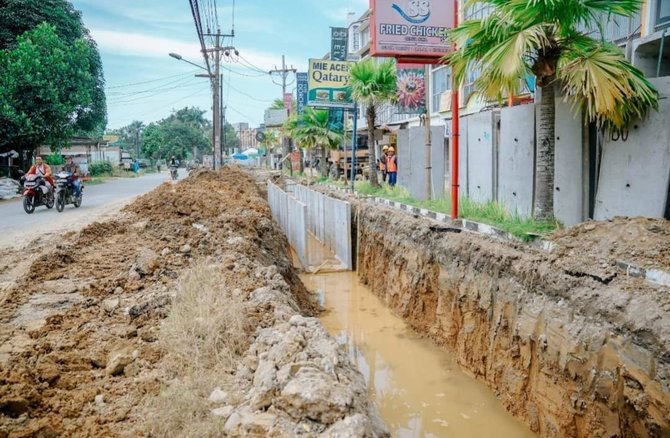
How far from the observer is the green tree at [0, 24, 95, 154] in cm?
2141

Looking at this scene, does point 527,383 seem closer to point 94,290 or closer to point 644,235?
point 644,235

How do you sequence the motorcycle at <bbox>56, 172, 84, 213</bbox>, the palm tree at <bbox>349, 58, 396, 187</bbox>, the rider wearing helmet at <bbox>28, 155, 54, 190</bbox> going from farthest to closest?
1. the palm tree at <bbox>349, 58, 396, 187</bbox>
2. the motorcycle at <bbox>56, 172, 84, 213</bbox>
3. the rider wearing helmet at <bbox>28, 155, 54, 190</bbox>

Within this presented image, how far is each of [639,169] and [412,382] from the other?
4.32 m

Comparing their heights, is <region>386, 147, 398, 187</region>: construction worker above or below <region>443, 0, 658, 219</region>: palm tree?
below

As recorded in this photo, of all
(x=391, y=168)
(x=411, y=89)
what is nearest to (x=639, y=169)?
(x=411, y=89)

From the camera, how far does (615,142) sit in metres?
6.91

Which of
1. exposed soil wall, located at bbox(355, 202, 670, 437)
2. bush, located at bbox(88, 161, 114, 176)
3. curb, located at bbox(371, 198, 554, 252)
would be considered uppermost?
bush, located at bbox(88, 161, 114, 176)

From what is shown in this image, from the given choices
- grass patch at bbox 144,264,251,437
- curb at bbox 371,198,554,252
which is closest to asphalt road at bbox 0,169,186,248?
grass patch at bbox 144,264,251,437

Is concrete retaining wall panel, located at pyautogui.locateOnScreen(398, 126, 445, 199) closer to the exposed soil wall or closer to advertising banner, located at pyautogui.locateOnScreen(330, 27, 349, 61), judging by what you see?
the exposed soil wall

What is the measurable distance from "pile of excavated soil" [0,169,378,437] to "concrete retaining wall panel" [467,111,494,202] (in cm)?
453

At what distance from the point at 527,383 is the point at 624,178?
3.22m

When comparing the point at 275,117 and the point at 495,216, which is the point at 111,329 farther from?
the point at 275,117

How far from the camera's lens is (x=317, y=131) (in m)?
29.0

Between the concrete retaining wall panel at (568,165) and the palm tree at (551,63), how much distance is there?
0.61 ft
